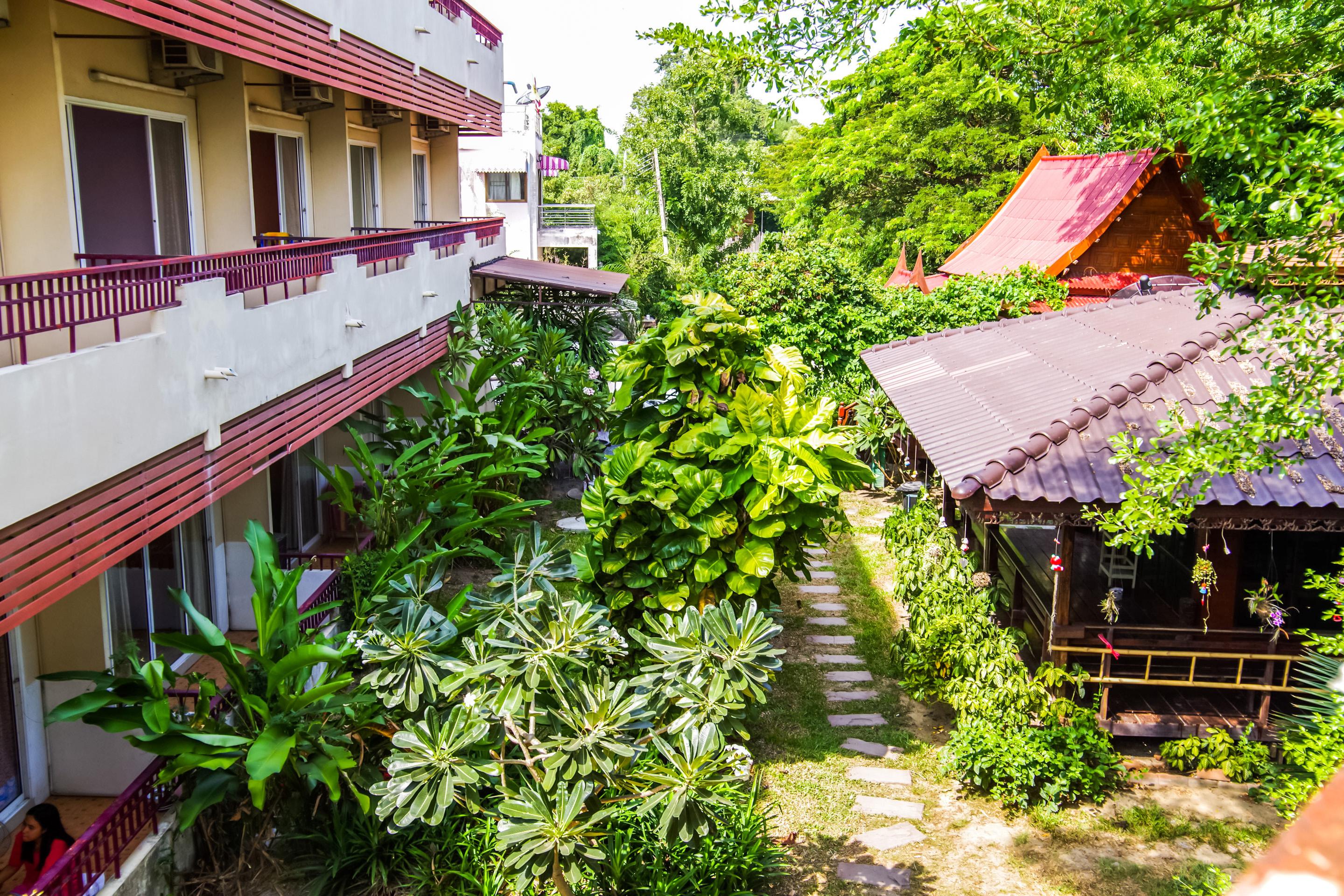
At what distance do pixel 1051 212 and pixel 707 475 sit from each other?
17.6 metres

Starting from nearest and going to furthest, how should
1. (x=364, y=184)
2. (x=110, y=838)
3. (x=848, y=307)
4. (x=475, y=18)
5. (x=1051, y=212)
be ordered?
(x=110, y=838)
(x=364, y=184)
(x=475, y=18)
(x=848, y=307)
(x=1051, y=212)

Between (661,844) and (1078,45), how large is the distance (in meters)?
7.59

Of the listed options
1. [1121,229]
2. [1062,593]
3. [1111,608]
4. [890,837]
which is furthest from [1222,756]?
[1121,229]

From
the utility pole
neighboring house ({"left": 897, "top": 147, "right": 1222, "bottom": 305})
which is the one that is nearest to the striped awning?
the utility pole

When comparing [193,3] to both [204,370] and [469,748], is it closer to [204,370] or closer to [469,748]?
[204,370]

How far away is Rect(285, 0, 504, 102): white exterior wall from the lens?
11297mm

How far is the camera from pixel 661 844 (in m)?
8.23

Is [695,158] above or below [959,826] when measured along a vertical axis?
above

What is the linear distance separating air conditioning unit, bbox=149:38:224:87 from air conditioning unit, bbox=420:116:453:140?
9.04m

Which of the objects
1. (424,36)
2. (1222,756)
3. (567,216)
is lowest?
(1222,756)

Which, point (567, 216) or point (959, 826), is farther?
point (567, 216)

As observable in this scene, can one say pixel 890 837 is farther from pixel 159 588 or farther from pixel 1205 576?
pixel 159 588

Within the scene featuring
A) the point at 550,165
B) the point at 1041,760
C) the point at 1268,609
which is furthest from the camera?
the point at 550,165

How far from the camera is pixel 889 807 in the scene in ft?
31.3
